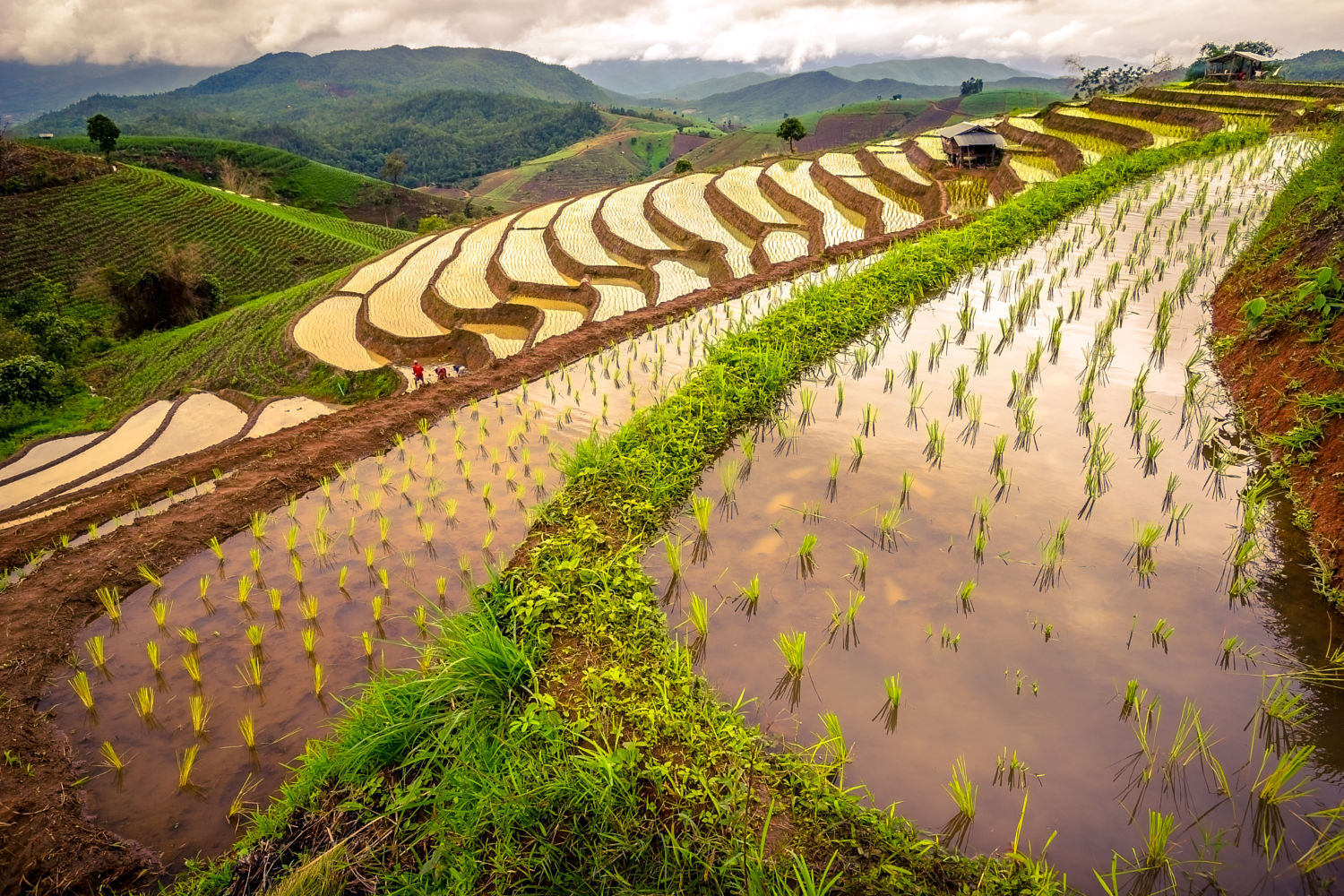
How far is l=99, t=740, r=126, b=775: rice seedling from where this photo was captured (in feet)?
9.83

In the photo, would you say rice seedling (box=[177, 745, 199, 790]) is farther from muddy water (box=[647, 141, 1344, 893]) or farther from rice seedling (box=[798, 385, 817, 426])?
rice seedling (box=[798, 385, 817, 426])

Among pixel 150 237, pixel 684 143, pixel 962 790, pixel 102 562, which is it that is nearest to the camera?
pixel 962 790

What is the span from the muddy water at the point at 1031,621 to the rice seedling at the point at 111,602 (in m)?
3.52

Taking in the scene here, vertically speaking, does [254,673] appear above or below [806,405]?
below

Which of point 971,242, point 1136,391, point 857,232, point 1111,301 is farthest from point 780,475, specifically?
point 857,232

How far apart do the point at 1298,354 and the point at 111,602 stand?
897 cm

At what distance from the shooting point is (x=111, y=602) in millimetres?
4043

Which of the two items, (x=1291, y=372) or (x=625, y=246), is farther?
(x=625, y=246)

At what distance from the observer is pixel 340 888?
2250 millimetres

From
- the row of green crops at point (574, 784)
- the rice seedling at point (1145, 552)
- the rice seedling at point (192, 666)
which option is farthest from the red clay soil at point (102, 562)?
the rice seedling at point (1145, 552)

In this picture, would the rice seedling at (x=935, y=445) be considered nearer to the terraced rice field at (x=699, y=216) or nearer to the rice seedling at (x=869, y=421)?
the rice seedling at (x=869, y=421)

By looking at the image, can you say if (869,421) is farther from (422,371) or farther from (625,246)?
(625,246)

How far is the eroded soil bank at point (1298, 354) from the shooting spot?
3645mm

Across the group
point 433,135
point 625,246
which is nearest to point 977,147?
point 625,246
